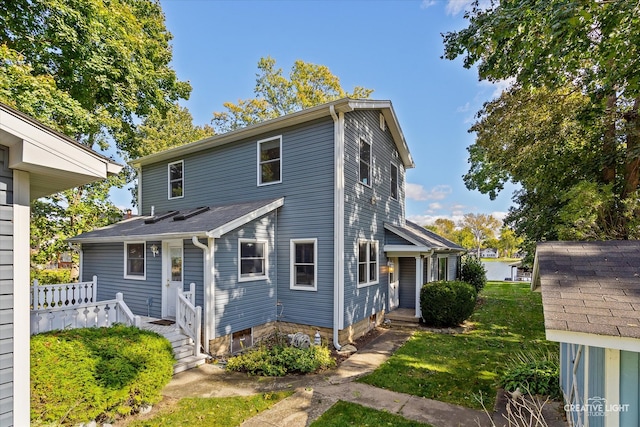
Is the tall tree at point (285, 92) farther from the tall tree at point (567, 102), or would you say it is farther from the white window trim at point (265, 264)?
the white window trim at point (265, 264)

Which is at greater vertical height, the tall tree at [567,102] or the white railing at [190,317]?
the tall tree at [567,102]

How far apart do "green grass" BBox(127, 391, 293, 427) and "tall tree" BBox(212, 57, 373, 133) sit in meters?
19.6

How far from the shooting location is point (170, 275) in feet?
29.8

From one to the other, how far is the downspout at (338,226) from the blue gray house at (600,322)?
519 centimetres

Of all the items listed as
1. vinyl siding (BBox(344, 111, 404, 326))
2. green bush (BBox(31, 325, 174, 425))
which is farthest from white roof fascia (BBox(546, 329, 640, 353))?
vinyl siding (BBox(344, 111, 404, 326))

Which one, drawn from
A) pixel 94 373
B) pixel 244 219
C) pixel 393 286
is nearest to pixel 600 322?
pixel 94 373

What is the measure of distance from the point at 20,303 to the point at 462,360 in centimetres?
836

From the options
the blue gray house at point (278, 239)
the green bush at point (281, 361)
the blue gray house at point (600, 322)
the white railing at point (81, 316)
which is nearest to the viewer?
the blue gray house at point (600, 322)

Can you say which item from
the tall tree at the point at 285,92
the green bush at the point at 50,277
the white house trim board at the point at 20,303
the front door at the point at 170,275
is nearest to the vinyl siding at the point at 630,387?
the white house trim board at the point at 20,303

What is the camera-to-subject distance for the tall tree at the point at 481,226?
6084 centimetres

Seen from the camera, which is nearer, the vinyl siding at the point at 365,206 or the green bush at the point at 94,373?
the green bush at the point at 94,373

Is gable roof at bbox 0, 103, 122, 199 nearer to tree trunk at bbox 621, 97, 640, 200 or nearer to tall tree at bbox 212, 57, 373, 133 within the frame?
tree trunk at bbox 621, 97, 640, 200

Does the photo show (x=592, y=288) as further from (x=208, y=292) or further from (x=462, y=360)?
(x=208, y=292)

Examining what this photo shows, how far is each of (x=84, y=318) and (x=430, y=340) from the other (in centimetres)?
887
